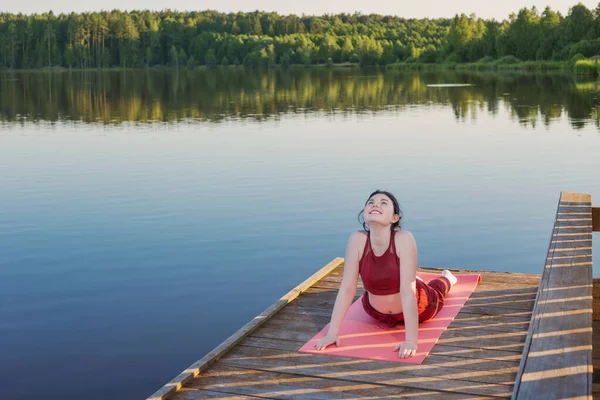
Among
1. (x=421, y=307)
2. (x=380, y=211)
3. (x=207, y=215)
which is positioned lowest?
(x=207, y=215)

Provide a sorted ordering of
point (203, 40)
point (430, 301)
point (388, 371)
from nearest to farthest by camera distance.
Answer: point (388, 371) → point (430, 301) → point (203, 40)

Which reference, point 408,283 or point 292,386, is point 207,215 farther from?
point 292,386

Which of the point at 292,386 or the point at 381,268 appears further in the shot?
the point at 381,268

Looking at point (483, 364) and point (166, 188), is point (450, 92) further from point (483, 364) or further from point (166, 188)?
point (483, 364)

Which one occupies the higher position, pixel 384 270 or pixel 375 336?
pixel 384 270

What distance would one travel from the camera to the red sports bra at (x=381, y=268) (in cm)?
583

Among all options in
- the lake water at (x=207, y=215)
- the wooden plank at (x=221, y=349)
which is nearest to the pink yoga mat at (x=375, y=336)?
the wooden plank at (x=221, y=349)

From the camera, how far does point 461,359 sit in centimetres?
550

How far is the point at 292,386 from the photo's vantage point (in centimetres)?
508

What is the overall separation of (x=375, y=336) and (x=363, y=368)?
2.06 ft

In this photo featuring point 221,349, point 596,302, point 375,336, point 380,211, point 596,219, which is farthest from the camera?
point 596,219

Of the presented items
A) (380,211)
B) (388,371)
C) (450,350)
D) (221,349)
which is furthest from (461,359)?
(221,349)

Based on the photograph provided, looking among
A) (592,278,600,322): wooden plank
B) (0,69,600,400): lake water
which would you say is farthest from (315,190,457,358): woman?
(0,69,600,400): lake water

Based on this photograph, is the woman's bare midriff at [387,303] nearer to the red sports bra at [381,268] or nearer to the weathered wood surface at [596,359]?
the red sports bra at [381,268]
